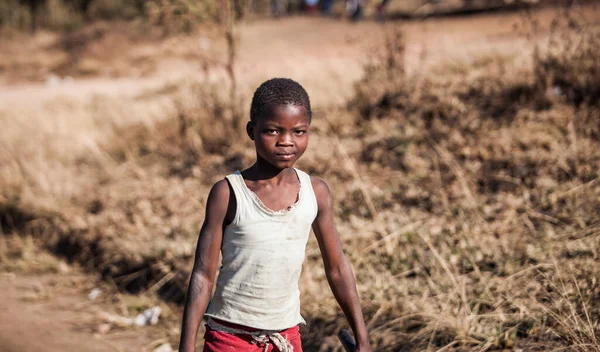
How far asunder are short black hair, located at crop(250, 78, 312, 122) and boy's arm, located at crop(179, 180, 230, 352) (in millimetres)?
269

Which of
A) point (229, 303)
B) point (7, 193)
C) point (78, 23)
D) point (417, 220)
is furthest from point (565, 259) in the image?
point (78, 23)

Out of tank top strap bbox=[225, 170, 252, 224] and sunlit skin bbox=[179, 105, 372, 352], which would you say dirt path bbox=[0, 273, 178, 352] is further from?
tank top strap bbox=[225, 170, 252, 224]

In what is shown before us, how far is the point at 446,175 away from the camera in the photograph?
497cm

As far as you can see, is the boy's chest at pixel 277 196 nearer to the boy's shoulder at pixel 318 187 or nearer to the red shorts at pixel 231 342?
the boy's shoulder at pixel 318 187

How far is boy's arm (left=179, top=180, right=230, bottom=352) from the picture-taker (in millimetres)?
2021

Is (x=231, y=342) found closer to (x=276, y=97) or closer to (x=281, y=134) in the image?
(x=281, y=134)

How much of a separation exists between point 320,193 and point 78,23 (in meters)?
23.6

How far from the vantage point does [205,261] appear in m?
2.05

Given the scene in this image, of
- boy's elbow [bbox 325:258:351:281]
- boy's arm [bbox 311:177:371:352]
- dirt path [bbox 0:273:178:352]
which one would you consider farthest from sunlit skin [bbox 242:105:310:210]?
dirt path [bbox 0:273:178:352]

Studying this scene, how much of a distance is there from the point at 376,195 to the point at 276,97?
2.97m

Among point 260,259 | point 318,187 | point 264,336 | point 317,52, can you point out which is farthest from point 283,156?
→ point 317,52

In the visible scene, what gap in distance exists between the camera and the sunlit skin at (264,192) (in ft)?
6.58

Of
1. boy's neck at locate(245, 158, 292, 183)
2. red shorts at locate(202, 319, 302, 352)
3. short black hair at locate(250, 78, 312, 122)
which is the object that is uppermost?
short black hair at locate(250, 78, 312, 122)

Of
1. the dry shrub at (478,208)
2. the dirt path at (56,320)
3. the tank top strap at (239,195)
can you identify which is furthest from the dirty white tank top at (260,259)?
the dirt path at (56,320)
